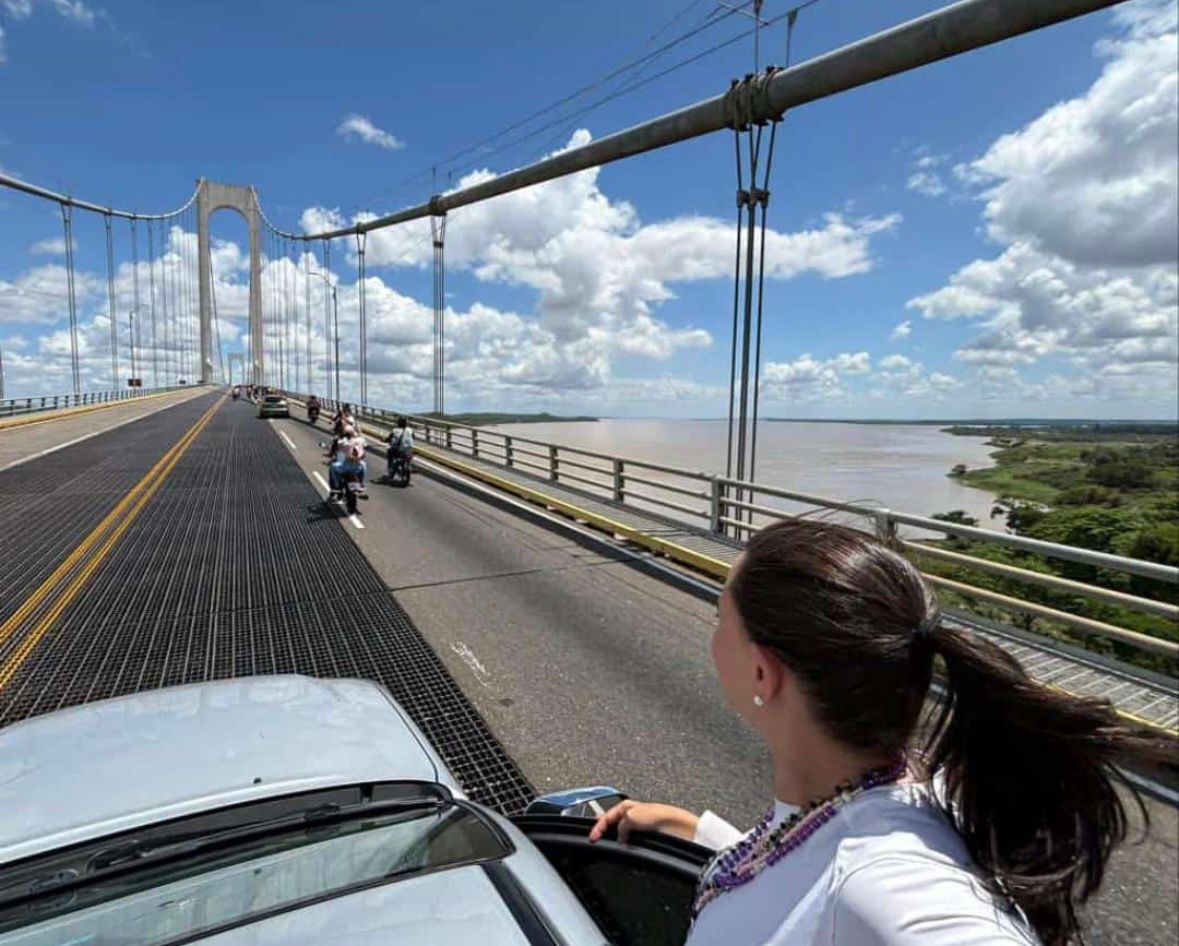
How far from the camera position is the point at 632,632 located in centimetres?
645

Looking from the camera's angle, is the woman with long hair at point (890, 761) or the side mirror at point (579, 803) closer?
the woman with long hair at point (890, 761)

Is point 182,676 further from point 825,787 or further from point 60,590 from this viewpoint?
point 825,787

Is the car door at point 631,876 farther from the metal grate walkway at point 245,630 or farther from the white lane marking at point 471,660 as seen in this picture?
the white lane marking at point 471,660

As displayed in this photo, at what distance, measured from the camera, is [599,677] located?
5.33 meters

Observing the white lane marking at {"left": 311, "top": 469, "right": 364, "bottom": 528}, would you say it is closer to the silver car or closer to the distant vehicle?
the silver car

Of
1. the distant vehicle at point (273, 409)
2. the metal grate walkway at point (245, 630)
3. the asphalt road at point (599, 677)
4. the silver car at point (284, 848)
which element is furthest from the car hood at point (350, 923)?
the distant vehicle at point (273, 409)

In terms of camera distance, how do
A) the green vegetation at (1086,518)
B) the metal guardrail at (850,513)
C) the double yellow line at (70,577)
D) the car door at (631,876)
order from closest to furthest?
1. the car door at (631,876)
2. the metal guardrail at (850,513)
3. the double yellow line at (70,577)
4. the green vegetation at (1086,518)

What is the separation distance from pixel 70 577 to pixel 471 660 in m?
5.13

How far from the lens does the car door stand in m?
1.67

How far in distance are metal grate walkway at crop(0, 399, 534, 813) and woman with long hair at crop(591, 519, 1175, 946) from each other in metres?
2.87

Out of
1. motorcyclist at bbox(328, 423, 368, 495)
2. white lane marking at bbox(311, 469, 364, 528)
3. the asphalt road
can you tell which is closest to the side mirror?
the asphalt road

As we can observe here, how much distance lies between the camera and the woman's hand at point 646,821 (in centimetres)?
177

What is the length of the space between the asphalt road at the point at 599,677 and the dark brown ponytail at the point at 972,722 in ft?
4.31

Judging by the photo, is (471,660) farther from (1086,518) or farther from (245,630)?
(1086,518)
